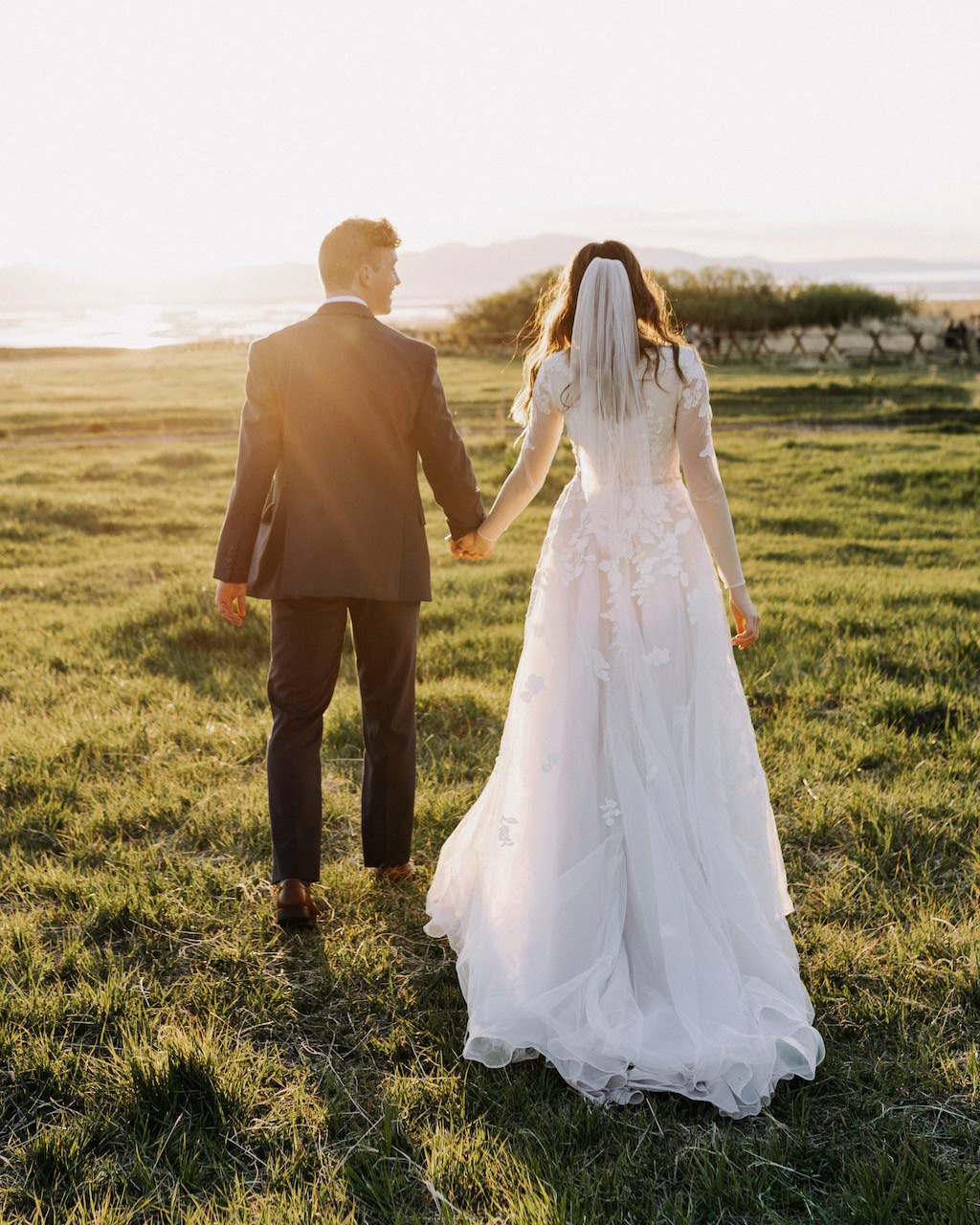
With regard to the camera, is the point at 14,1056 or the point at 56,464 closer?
the point at 14,1056

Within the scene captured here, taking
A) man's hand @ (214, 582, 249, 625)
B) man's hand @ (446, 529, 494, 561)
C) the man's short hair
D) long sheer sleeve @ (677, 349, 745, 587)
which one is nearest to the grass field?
man's hand @ (214, 582, 249, 625)

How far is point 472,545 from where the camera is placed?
14.9ft

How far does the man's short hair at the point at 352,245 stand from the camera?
4.12 m

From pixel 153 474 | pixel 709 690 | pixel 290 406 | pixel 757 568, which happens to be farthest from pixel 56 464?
pixel 709 690

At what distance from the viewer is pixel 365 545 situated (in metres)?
4.20

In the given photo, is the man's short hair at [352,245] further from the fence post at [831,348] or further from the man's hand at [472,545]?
the fence post at [831,348]

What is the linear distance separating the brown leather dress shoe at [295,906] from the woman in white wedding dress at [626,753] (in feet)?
2.37

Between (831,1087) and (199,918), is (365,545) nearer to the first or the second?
(199,918)

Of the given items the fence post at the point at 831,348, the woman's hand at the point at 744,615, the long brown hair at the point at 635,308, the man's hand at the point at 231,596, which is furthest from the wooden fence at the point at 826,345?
the woman's hand at the point at 744,615

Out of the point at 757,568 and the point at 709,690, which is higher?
the point at 709,690

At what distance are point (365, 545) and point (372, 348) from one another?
2.50ft

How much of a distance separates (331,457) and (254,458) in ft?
0.98

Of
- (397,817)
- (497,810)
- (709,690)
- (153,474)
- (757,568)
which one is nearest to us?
(709,690)

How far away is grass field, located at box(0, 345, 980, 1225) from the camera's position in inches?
116
